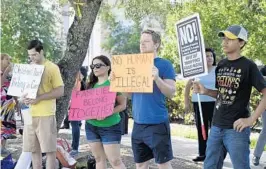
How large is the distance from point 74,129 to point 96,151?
2.73 metres

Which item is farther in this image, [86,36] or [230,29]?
[86,36]

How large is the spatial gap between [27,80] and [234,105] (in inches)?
98.8

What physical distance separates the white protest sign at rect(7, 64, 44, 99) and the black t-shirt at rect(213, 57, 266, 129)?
7.24 feet

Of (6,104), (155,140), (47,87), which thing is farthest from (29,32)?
(155,140)

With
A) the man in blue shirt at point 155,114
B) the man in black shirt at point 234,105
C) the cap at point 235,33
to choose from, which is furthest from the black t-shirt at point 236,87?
the man in blue shirt at point 155,114

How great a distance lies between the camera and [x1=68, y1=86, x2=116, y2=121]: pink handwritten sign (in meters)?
5.50

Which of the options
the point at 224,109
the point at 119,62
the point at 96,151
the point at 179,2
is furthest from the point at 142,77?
the point at 179,2

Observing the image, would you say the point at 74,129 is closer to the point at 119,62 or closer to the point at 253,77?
the point at 119,62

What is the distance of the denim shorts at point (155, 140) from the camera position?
4.71 metres

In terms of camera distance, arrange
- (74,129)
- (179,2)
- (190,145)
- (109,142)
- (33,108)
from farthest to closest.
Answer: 1. (179,2)
2. (190,145)
3. (74,129)
4. (33,108)
5. (109,142)

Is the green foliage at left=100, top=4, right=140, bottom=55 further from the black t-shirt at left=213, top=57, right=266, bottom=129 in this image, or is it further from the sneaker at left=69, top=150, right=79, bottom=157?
the black t-shirt at left=213, top=57, right=266, bottom=129

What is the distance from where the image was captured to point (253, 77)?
4.50 m

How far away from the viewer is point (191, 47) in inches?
196

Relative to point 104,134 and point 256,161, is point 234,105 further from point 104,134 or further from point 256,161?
point 256,161
